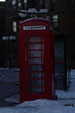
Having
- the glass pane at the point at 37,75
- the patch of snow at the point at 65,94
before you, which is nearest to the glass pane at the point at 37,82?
the glass pane at the point at 37,75

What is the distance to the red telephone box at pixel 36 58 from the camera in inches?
453

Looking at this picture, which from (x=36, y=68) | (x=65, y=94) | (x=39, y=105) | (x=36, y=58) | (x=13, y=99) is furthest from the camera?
(x=65, y=94)

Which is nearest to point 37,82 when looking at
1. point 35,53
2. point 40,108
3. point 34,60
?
point 34,60

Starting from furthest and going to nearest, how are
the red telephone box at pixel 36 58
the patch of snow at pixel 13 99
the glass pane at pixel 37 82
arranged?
the patch of snow at pixel 13 99 < the glass pane at pixel 37 82 < the red telephone box at pixel 36 58

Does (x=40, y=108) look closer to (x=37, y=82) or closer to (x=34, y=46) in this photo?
(x=37, y=82)

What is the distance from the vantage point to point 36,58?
11688 millimetres

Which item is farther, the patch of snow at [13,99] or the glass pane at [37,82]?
the patch of snow at [13,99]

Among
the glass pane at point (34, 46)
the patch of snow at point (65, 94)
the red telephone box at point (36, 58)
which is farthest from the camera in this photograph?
the patch of snow at point (65, 94)

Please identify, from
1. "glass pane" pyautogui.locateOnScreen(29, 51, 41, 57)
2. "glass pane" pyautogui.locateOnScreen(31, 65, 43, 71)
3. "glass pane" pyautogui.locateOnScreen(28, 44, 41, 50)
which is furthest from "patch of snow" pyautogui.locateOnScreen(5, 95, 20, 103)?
"glass pane" pyautogui.locateOnScreen(28, 44, 41, 50)

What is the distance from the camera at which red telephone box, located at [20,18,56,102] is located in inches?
453

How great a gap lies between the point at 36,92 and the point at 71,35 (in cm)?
2792

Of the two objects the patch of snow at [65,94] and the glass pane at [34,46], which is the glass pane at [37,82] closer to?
the glass pane at [34,46]

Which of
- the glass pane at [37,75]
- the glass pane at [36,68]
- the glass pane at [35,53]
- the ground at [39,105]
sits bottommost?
the ground at [39,105]

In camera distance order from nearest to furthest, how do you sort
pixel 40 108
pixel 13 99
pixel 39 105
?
1. pixel 40 108
2. pixel 39 105
3. pixel 13 99
